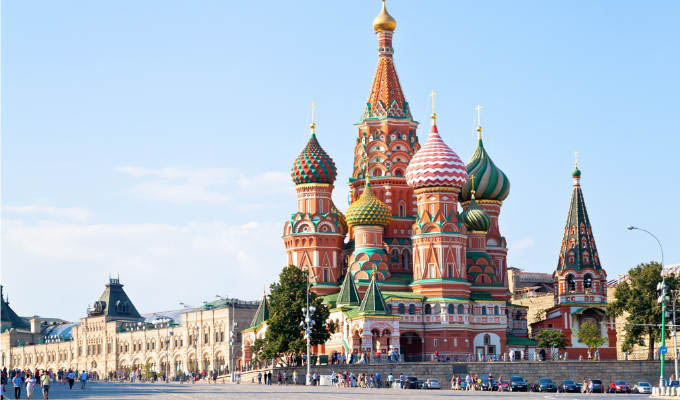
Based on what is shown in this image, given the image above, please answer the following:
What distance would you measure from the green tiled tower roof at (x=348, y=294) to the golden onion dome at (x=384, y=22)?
20.7m

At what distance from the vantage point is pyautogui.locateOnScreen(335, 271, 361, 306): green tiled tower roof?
79.8 metres

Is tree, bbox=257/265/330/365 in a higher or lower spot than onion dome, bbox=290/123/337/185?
lower

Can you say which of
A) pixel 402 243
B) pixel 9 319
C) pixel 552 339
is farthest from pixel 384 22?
pixel 9 319

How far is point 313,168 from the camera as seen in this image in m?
86.5

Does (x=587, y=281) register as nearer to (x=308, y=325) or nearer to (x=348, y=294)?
(x=348, y=294)

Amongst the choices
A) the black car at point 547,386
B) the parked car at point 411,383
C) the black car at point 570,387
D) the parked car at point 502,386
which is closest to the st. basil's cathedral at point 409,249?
the parked car at point 411,383

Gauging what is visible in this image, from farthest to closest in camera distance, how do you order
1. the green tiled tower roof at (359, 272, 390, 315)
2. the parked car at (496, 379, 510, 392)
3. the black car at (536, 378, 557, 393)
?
the green tiled tower roof at (359, 272, 390, 315) < the parked car at (496, 379, 510, 392) < the black car at (536, 378, 557, 393)

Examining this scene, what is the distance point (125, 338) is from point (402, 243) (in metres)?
53.2

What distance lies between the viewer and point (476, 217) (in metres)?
85.6

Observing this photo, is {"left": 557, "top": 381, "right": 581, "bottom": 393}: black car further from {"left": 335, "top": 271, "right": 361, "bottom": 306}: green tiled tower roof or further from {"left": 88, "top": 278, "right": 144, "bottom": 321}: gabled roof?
{"left": 88, "top": 278, "right": 144, "bottom": 321}: gabled roof

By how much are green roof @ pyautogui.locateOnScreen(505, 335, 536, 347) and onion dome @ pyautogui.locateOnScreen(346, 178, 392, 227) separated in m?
12.3

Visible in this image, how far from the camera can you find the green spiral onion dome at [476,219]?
85625mm

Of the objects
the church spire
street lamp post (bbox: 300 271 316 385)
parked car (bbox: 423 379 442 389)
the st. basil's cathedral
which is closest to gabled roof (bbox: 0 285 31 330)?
the st. basil's cathedral

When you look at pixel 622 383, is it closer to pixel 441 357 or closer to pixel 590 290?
pixel 441 357
